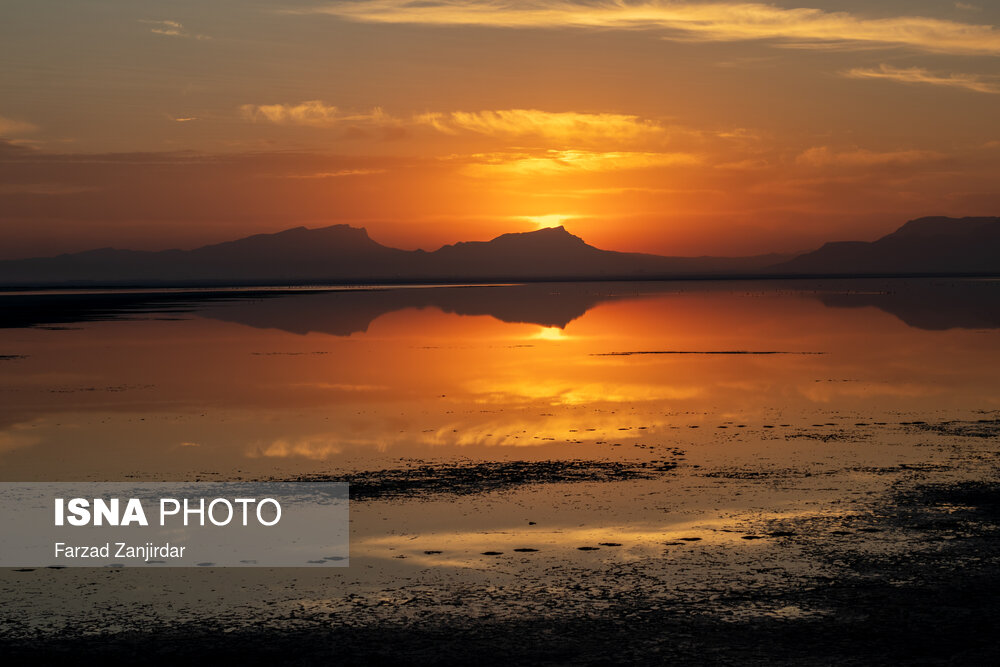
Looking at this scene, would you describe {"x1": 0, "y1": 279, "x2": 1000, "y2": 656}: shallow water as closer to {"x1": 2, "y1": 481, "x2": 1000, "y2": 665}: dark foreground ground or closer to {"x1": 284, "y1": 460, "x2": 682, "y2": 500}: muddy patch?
{"x1": 284, "y1": 460, "x2": 682, "y2": 500}: muddy patch

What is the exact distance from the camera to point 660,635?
8.76 m

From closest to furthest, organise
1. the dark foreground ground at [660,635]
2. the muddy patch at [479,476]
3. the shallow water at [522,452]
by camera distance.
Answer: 1. the dark foreground ground at [660,635]
2. the shallow water at [522,452]
3. the muddy patch at [479,476]

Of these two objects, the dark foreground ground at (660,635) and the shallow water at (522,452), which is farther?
the shallow water at (522,452)

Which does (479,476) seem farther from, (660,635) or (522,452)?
(660,635)

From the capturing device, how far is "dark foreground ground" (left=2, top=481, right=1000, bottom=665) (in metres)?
8.31

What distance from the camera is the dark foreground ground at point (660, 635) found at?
831 centimetres

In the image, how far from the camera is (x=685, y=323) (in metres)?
54.0

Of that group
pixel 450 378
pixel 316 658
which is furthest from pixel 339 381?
pixel 316 658

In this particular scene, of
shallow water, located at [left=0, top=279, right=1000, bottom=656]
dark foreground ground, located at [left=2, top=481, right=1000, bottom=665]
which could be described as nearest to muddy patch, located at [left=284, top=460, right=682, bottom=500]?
shallow water, located at [left=0, top=279, right=1000, bottom=656]

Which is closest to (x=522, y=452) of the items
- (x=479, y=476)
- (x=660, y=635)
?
(x=479, y=476)

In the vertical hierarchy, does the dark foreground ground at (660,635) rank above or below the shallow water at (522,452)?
below

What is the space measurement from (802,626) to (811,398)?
14.8 meters

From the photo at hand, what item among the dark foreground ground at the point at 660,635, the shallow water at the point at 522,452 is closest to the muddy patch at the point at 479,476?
the shallow water at the point at 522,452

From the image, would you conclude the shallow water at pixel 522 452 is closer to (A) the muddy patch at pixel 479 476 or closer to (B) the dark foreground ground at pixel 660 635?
(A) the muddy patch at pixel 479 476
